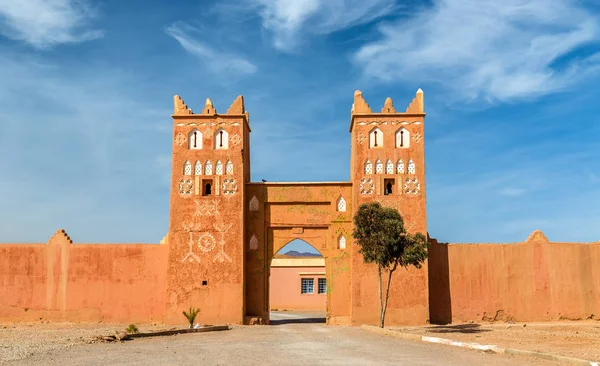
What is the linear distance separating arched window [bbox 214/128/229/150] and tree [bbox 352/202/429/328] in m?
6.81

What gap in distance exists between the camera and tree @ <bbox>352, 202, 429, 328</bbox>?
21.3 meters

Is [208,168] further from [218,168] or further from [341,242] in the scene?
[341,242]

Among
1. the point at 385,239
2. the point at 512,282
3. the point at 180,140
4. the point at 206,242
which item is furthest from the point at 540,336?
the point at 180,140

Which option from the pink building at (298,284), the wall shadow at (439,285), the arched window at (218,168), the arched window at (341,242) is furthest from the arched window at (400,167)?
the pink building at (298,284)

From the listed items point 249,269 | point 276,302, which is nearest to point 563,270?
point 249,269

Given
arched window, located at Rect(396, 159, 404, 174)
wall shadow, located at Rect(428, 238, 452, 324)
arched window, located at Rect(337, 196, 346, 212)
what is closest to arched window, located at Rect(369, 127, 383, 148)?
arched window, located at Rect(396, 159, 404, 174)

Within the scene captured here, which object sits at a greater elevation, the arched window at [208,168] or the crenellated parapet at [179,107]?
the crenellated parapet at [179,107]

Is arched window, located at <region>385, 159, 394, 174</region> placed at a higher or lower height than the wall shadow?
higher

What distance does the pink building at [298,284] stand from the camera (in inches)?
1724

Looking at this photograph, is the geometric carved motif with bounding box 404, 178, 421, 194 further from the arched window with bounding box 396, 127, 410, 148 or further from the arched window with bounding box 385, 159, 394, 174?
the arched window with bounding box 396, 127, 410, 148

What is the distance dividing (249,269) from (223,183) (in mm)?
3547

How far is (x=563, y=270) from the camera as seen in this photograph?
2488cm

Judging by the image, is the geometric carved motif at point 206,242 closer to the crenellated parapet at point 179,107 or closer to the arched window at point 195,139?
the arched window at point 195,139

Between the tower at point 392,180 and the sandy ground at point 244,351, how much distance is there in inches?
230
